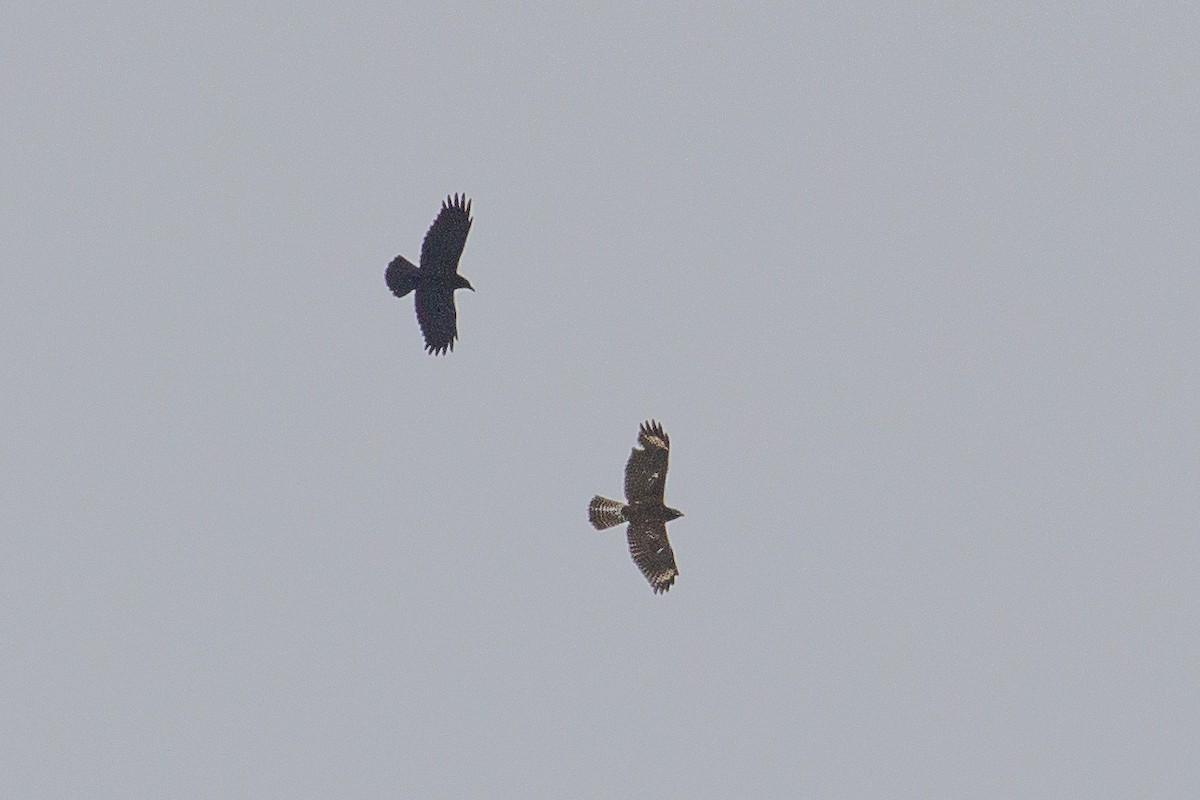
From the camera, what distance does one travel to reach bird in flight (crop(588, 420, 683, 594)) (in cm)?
2681

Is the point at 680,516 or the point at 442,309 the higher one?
the point at 442,309

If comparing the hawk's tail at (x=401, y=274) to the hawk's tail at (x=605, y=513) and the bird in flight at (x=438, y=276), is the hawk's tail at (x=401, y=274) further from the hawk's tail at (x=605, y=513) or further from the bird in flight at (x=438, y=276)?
the hawk's tail at (x=605, y=513)

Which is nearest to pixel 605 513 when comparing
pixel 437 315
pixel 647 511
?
pixel 647 511

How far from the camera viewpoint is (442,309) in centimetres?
2897

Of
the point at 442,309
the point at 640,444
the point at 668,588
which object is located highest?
the point at 442,309

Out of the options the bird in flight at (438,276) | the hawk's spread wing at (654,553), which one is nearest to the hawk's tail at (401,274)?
the bird in flight at (438,276)

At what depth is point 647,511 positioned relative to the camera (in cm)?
2697

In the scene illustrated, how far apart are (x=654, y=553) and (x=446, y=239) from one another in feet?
22.0

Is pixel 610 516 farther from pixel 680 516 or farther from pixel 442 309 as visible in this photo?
pixel 442 309

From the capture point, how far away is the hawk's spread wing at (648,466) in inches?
1054

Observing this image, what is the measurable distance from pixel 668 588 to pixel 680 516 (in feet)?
4.33

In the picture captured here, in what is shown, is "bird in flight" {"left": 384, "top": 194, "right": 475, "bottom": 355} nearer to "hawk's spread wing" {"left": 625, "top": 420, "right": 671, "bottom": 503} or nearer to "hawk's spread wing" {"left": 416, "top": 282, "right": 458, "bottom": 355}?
"hawk's spread wing" {"left": 416, "top": 282, "right": 458, "bottom": 355}

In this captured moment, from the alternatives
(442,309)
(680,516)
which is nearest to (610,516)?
(680,516)

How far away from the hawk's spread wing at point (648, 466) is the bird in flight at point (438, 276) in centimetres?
454
